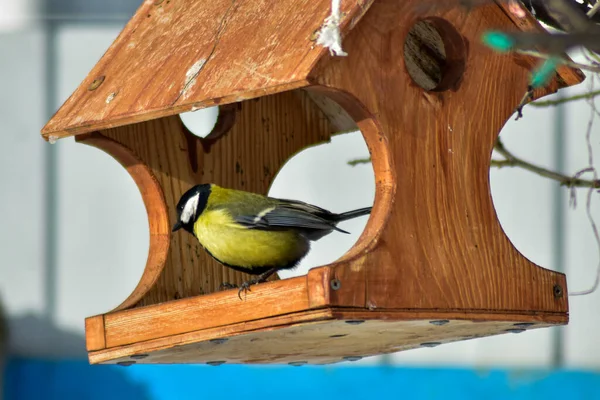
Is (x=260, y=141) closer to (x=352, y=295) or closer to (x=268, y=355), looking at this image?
(x=268, y=355)

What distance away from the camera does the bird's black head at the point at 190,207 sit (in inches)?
132

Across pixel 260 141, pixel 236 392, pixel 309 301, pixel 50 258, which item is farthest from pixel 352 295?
pixel 50 258

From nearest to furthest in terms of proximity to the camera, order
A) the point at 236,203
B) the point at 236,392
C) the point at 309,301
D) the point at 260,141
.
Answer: the point at 309,301 → the point at 236,203 → the point at 260,141 → the point at 236,392

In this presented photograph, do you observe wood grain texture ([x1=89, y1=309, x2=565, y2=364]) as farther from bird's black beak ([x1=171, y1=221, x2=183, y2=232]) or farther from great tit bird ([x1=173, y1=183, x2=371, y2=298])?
bird's black beak ([x1=171, y1=221, x2=183, y2=232])

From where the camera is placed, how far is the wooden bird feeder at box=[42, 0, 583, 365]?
264 centimetres

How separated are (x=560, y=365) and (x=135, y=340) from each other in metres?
3.64

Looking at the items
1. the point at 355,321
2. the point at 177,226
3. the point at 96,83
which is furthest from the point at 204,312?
the point at 96,83

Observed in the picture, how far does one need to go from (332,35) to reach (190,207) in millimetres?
970

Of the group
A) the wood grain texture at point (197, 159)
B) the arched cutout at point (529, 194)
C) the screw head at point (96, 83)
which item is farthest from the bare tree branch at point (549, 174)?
the arched cutout at point (529, 194)

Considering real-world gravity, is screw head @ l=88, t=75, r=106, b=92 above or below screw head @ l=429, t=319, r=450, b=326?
above

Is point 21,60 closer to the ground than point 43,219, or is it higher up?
higher up

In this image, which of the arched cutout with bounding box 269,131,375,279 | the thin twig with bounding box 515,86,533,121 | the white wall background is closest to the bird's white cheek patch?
the thin twig with bounding box 515,86,533,121

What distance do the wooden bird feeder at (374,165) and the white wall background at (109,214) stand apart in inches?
112

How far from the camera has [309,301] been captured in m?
2.50
